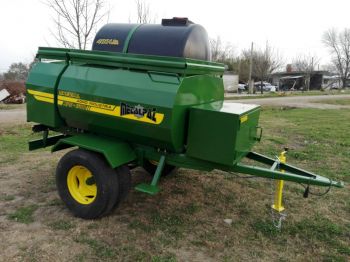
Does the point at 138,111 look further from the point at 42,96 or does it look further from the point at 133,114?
the point at 42,96

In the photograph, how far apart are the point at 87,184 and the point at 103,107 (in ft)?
2.90

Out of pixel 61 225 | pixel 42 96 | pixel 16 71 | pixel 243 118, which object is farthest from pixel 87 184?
pixel 16 71

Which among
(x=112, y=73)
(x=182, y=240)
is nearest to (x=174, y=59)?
(x=112, y=73)

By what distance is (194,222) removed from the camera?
12.2 ft

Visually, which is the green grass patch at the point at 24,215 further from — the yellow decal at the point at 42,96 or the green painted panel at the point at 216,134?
the green painted panel at the point at 216,134

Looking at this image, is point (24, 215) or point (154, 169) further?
point (154, 169)

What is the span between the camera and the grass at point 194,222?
3178mm

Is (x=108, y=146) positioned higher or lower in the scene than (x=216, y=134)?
lower

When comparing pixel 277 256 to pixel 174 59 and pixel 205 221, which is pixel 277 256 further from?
pixel 174 59

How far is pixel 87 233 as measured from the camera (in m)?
3.41

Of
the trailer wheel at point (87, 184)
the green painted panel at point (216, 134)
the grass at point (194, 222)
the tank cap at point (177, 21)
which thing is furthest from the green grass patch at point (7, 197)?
the tank cap at point (177, 21)

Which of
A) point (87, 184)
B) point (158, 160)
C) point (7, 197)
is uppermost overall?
point (158, 160)

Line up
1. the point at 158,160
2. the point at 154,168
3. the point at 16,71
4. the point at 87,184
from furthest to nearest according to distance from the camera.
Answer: the point at 16,71
the point at 154,168
the point at 87,184
the point at 158,160

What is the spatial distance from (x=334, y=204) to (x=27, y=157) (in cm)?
483
